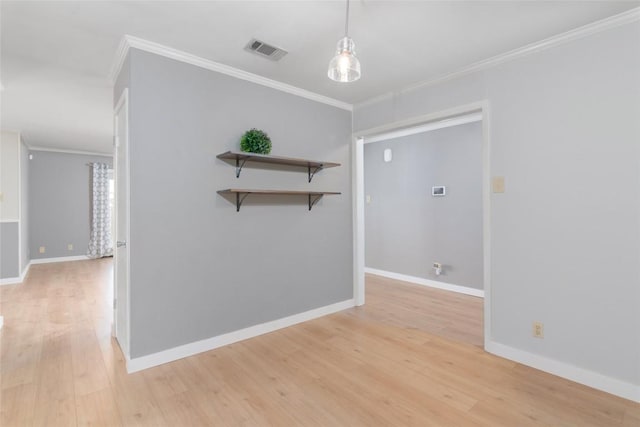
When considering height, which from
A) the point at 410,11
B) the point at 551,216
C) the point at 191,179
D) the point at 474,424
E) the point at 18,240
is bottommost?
the point at 474,424

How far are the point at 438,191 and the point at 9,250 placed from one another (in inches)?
267

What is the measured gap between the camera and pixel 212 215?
2773mm

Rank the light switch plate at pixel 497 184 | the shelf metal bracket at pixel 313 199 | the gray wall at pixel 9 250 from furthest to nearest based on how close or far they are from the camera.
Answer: the gray wall at pixel 9 250, the shelf metal bracket at pixel 313 199, the light switch plate at pixel 497 184

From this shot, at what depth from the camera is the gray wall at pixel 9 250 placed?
497 cm

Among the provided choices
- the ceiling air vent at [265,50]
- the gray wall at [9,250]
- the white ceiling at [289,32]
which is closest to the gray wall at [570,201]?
the white ceiling at [289,32]

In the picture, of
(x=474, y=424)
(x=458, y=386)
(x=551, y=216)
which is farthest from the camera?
(x=551, y=216)

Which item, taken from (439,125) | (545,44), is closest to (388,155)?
(439,125)

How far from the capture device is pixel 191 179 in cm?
265

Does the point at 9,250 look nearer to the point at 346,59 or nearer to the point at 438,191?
the point at 346,59

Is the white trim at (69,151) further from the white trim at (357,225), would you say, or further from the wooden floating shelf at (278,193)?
the white trim at (357,225)

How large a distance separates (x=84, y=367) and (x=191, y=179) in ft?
5.49

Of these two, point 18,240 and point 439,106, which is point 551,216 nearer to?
point 439,106

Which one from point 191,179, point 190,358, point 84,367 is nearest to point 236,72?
point 191,179

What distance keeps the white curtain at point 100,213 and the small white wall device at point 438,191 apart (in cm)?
713
